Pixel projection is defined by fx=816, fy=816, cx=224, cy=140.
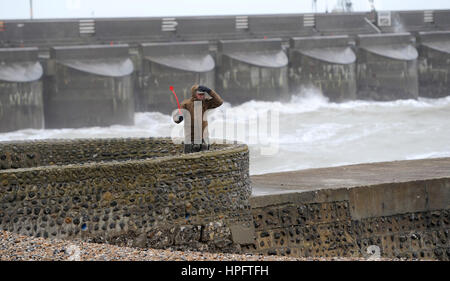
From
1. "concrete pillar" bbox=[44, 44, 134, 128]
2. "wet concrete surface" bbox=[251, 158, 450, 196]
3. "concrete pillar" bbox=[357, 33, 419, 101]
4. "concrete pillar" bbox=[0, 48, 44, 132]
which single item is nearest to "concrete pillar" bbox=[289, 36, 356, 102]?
"concrete pillar" bbox=[357, 33, 419, 101]

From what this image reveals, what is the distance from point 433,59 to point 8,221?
71.8 feet

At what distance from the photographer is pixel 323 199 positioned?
28.1 ft

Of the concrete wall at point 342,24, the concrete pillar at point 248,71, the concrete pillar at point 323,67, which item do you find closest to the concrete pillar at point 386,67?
the concrete pillar at point 323,67

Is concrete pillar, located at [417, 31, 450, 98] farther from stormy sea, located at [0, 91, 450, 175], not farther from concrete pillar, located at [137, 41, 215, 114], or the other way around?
concrete pillar, located at [137, 41, 215, 114]

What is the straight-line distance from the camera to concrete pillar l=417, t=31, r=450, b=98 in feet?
87.0

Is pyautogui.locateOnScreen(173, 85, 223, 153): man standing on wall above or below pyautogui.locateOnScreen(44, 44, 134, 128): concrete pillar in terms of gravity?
above

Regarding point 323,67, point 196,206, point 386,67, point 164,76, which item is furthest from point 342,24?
point 196,206

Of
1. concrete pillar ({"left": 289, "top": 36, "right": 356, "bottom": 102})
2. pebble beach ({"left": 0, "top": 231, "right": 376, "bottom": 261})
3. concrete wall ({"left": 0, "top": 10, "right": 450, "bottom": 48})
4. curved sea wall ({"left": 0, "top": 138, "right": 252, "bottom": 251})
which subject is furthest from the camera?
concrete pillar ({"left": 289, "top": 36, "right": 356, "bottom": 102})

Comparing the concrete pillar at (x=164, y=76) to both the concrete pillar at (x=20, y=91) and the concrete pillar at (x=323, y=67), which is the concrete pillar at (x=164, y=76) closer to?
the concrete pillar at (x=20, y=91)

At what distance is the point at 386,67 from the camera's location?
25328 millimetres

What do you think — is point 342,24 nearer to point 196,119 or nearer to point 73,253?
point 196,119

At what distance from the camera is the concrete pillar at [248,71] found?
2306 centimetres

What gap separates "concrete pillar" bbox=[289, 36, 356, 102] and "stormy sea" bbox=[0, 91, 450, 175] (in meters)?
0.34

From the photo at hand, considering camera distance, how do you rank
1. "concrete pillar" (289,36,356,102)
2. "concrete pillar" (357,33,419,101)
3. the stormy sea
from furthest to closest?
"concrete pillar" (357,33,419,101)
"concrete pillar" (289,36,356,102)
the stormy sea
